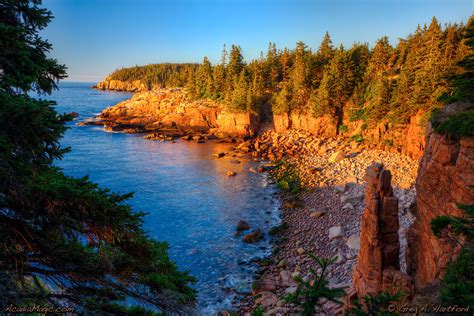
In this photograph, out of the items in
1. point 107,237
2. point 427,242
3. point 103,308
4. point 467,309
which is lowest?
point 427,242

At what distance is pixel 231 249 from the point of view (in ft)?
69.7

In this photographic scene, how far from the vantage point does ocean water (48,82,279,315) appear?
18938 millimetres

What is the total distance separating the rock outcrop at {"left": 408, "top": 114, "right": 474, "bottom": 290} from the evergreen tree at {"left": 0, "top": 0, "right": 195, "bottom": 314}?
29.3 ft

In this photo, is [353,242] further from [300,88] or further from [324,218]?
[300,88]

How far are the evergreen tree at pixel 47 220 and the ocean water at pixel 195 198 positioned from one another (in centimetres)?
257

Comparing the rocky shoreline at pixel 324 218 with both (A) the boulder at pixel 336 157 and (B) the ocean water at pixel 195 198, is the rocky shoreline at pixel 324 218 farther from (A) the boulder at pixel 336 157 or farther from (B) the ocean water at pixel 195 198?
(B) the ocean water at pixel 195 198

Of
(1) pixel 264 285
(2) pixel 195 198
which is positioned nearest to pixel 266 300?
(1) pixel 264 285

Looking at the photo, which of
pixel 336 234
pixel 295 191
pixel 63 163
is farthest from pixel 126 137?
pixel 336 234

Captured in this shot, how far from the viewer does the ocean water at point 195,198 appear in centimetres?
1894

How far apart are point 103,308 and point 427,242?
11064 mm

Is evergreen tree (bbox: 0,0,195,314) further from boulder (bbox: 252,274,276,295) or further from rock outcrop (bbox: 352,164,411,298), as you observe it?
boulder (bbox: 252,274,276,295)

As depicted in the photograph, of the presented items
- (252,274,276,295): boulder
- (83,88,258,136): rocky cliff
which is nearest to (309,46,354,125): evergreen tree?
(83,88,258,136): rocky cliff

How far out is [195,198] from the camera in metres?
30.4

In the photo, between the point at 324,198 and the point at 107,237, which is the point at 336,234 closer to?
the point at 324,198
